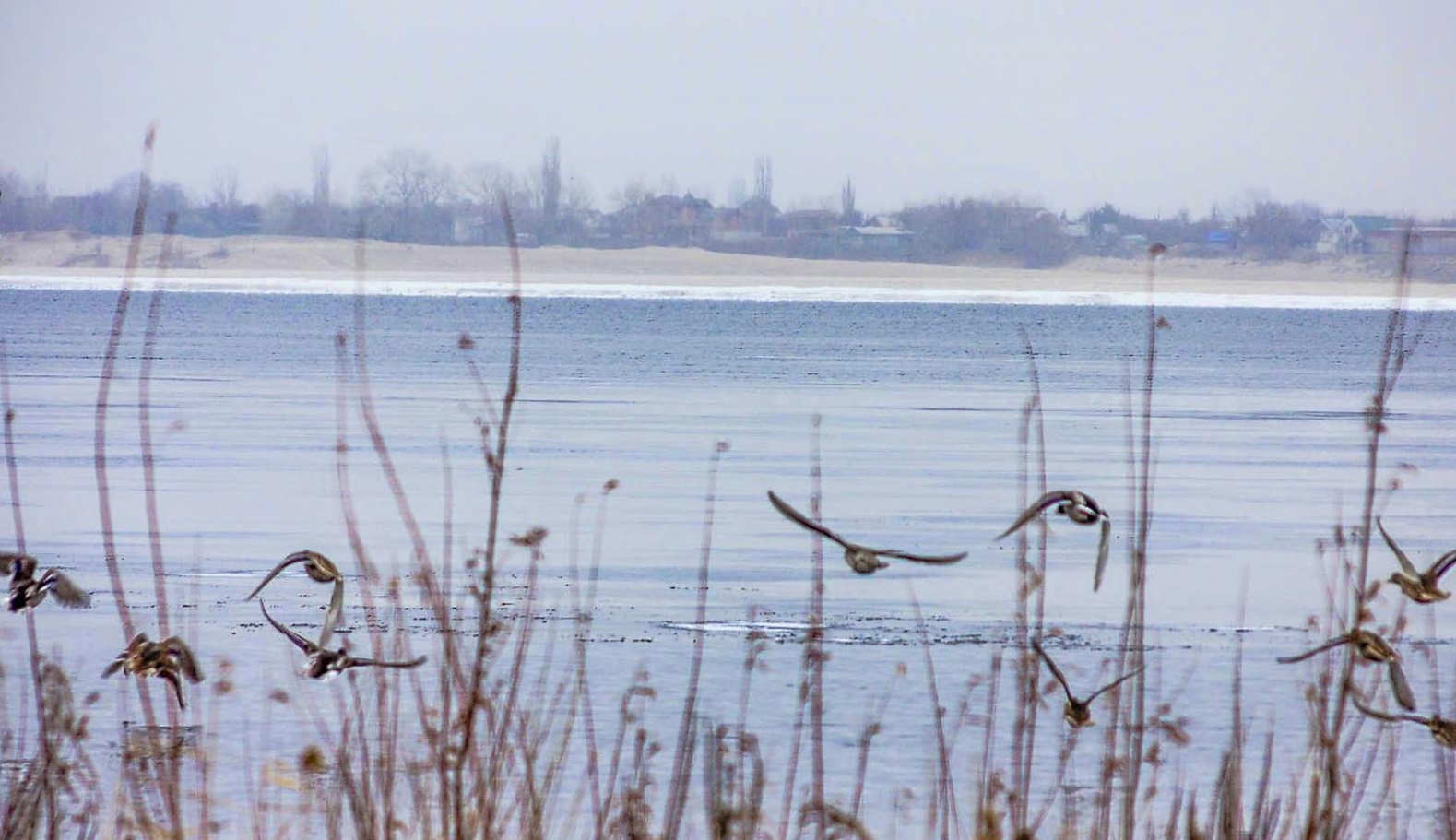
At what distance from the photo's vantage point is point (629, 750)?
23.7ft

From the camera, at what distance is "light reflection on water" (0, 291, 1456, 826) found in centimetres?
880

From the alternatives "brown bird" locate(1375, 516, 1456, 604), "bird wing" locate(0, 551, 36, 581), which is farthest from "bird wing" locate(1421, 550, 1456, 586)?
"bird wing" locate(0, 551, 36, 581)

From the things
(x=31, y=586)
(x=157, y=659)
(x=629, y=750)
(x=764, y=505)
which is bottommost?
(x=764, y=505)

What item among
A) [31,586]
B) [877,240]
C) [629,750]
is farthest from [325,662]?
[877,240]

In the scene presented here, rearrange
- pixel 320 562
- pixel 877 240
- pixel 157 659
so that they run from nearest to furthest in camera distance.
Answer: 1. pixel 320 562
2. pixel 157 659
3. pixel 877 240

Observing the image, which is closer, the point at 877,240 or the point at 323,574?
the point at 323,574

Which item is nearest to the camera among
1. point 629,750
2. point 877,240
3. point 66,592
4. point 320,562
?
point 320,562

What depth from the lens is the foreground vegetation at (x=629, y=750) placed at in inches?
143

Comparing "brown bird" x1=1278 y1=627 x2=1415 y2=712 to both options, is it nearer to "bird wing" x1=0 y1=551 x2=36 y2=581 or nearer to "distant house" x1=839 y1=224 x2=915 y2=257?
"bird wing" x1=0 y1=551 x2=36 y2=581

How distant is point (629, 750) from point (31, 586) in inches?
192

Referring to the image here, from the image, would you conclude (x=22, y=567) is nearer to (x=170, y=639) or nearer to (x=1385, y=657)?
(x=170, y=639)

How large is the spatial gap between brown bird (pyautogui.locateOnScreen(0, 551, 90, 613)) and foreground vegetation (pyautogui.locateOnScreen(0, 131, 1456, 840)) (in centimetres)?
42

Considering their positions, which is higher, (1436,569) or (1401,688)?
(1436,569)

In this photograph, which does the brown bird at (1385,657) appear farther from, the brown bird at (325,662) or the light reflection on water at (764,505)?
the light reflection on water at (764,505)
